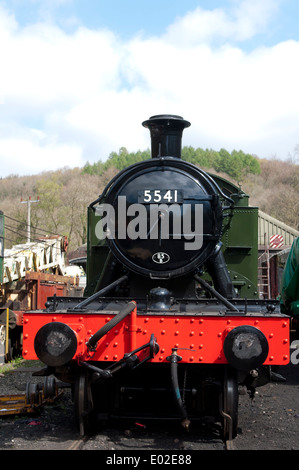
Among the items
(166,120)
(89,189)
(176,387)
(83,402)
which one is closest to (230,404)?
(176,387)

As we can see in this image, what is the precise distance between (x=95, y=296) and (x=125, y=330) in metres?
0.57

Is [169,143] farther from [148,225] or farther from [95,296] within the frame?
[95,296]

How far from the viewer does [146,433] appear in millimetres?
4738

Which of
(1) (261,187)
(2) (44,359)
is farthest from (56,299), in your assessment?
(1) (261,187)

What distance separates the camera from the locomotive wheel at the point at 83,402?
4.52m

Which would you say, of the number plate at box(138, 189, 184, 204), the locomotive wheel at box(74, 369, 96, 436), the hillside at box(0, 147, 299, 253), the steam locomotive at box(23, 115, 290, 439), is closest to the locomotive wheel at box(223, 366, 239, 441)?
the steam locomotive at box(23, 115, 290, 439)

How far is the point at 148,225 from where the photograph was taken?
5.00 metres

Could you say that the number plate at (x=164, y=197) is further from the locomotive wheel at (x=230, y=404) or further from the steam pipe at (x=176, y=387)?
the locomotive wheel at (x=230, y=404)

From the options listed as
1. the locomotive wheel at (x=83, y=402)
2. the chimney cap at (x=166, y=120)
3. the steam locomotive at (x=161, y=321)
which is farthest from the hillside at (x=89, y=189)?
the locomotive wheel at (x=83, y=402)

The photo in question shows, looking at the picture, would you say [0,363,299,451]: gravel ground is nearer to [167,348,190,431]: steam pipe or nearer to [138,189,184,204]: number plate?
[167,348,190,431]: steam pipe

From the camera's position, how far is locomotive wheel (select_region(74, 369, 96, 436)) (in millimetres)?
4523

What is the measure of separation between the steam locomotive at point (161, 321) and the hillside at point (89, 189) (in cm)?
2810
